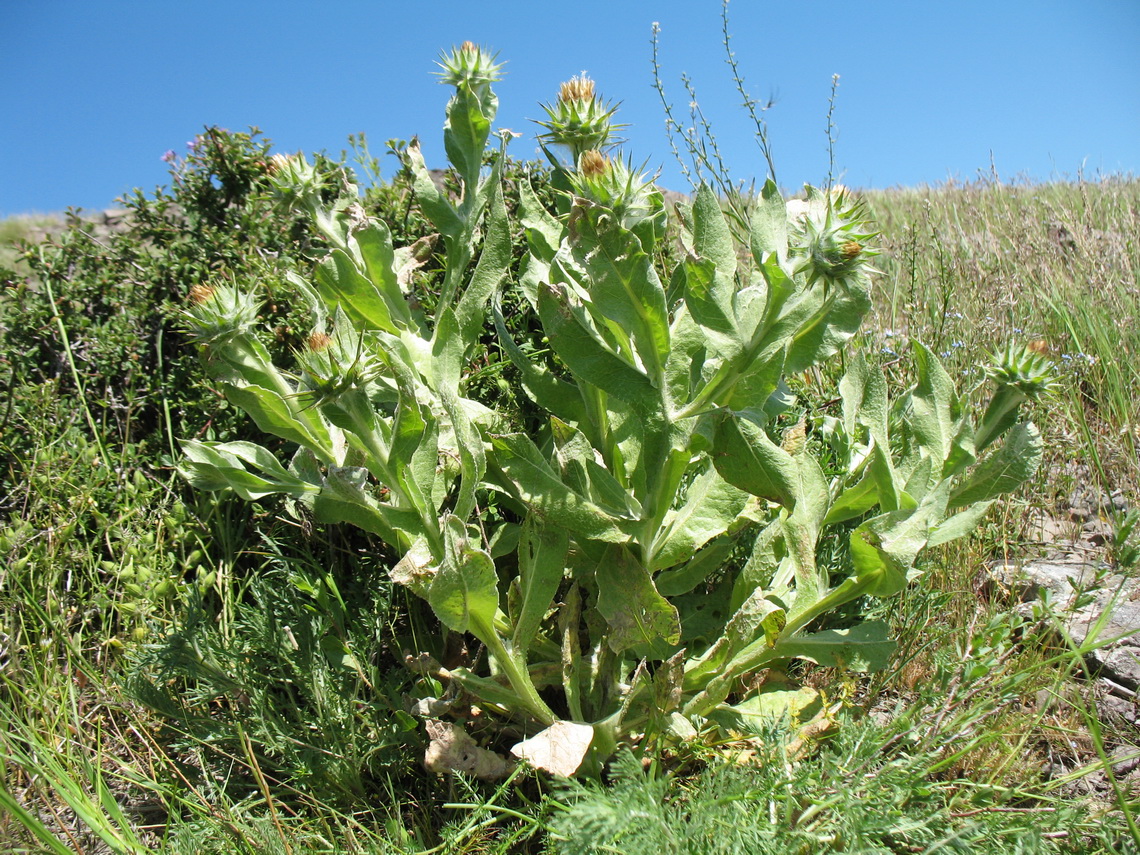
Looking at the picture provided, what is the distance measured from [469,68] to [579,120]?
466mm

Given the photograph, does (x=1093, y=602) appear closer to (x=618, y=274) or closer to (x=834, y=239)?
(x=834, y=239)

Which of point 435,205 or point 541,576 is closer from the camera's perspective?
point 541,576

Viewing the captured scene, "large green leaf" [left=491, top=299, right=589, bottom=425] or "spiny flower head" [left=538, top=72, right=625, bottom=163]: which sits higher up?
"spiny flower head" [left=538, top=72, right=625, bottom=163]

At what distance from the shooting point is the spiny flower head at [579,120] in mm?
2010

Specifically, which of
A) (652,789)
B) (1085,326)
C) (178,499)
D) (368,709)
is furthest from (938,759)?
(1085,326)

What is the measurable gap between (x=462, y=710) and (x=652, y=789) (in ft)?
2.58

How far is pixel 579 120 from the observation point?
79.4 inches

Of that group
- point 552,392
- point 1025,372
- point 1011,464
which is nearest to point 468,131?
point 552,392

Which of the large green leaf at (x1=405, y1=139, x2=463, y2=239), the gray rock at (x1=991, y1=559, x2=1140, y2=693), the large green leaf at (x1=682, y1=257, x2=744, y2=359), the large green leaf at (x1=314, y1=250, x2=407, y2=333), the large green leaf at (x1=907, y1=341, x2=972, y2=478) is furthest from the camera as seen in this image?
the gray rock at (x1=991, y1=559, x2=1140, y2=693)

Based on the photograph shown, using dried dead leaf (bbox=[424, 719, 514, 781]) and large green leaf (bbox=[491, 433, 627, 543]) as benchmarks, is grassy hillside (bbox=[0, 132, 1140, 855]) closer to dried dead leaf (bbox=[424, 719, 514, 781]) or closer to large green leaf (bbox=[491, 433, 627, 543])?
dried dead leaf (bbox=[424, 719, 514, 781])

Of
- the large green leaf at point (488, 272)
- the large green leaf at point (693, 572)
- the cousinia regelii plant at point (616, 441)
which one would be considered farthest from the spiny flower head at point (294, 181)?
the large green leaf at point (693, 572)

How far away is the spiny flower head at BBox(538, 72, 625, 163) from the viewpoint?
6.59ft

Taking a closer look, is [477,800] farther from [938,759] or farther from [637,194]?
[637,194]

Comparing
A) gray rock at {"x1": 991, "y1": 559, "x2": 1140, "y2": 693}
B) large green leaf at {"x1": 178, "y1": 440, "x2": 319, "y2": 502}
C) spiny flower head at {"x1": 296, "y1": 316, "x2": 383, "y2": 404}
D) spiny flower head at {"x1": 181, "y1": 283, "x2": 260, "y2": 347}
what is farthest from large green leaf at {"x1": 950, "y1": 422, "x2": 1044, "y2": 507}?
spiny flower head at {"x1": 181, "y1": 283, "x2": 260, "y2": 347}
